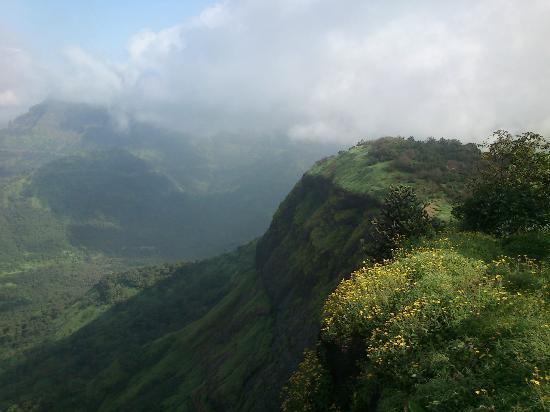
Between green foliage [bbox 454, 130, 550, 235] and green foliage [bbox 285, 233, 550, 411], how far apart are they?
4393 mm

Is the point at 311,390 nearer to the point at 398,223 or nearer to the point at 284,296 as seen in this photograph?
the point at 398,223

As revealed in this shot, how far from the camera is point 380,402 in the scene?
1210 centimetres

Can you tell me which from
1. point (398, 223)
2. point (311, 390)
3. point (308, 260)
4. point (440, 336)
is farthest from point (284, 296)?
point (440, 336)

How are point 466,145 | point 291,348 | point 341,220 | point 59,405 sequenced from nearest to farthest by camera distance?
point 291,348 < point 341,220 < point 466,145 < point 59,405

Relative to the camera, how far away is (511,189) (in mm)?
22625

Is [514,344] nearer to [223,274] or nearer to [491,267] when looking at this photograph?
[491,267]

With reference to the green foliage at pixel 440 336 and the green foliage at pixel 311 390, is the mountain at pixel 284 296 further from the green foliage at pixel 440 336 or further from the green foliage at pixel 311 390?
the green foliage at pixel 311 390

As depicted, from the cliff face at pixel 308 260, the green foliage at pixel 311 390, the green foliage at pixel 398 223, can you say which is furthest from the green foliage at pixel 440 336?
the cliff face at pixel 308 260

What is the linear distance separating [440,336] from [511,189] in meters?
12.7

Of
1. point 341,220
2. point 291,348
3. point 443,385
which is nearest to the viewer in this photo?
point 443,385

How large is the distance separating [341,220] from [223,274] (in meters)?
142

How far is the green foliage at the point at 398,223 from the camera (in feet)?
72.3

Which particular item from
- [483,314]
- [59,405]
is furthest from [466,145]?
[59,405]

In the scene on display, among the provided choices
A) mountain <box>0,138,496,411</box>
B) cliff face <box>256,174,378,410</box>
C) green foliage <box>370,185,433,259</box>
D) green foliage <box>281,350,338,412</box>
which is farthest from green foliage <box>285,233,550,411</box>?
cliff face <box>256,174,378,410</box>
